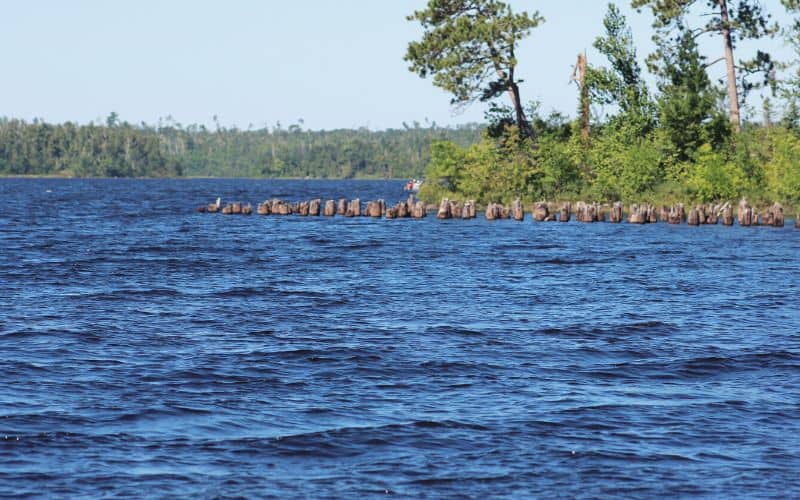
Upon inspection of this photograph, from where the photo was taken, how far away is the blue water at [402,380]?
1295 cm

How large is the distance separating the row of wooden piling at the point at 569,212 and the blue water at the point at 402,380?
21611 mm

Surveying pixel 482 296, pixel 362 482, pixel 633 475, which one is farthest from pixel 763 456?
pixel 482 296

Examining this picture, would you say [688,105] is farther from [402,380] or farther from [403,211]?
[402,380]

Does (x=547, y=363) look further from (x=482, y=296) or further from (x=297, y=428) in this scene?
(x=482, y=296)

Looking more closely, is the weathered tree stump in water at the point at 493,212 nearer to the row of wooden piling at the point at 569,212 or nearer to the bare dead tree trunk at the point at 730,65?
the row of wooden piling at the point at 569,212

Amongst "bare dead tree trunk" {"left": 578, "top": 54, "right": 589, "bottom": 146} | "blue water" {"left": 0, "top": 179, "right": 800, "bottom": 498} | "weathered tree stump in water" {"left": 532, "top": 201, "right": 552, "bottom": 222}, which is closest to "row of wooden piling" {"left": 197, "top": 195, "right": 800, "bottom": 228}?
"weathered tree stump in water" {"left": 532, "top": 201, "right": 552, "bottom": 222}

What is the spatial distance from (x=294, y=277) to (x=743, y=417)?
21719mm

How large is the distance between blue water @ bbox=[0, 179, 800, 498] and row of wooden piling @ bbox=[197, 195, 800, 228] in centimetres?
2161

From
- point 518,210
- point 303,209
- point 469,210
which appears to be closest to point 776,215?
point 518,210

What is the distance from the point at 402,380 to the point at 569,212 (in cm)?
4821

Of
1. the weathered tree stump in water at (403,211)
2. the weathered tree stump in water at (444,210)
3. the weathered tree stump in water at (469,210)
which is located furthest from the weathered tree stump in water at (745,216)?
the weathered tree stump in water at (403,211)

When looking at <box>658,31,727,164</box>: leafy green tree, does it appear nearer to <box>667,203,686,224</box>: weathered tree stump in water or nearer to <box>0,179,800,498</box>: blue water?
<box>667,203,686,224</box>: weathered tree stump in water

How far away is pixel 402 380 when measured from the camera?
1811 centimetres

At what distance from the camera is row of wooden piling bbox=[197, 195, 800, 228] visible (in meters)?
59.1
